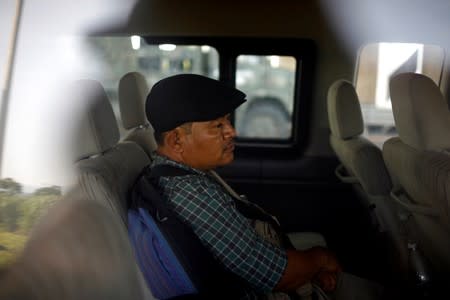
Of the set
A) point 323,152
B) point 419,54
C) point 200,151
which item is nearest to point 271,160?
point 323,152

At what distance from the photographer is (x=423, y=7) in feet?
9.68

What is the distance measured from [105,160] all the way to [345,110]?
1.48 metres

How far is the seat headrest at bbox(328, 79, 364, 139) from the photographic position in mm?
2916

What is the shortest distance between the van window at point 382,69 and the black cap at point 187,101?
1535mm

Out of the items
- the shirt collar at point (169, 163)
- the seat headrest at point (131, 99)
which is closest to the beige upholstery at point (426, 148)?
the shirt collar at point (169, 163)

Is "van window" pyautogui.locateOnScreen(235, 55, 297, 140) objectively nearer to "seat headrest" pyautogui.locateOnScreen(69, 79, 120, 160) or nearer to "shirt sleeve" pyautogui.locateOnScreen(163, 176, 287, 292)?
"seat headrest" pyautogui.locateOnScreen(69, 79, 120, 160)

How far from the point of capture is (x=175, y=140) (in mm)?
1766

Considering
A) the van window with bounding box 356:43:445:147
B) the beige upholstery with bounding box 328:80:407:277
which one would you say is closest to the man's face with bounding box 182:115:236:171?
the beige upholstery with bounding box 328:80:407:277

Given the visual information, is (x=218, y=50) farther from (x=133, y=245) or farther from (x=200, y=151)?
(x=133, y=245)

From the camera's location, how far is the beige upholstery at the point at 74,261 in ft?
2.81

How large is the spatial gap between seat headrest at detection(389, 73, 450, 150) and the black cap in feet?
2.39

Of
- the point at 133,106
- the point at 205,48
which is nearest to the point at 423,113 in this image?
the point at 133,106

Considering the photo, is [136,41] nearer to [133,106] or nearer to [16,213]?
[133,106]

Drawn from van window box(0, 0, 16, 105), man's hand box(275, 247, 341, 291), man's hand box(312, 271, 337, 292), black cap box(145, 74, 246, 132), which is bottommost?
man's hand box(312, 271, 337, 292)
